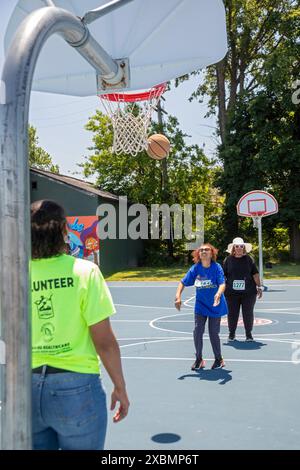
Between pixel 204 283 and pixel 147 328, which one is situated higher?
pixel 204 283

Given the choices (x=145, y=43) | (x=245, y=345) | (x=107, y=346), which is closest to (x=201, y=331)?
(x=245, y=345)

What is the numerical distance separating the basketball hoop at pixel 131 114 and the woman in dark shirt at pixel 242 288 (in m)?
2.53

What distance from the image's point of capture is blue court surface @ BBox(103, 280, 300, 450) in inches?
177

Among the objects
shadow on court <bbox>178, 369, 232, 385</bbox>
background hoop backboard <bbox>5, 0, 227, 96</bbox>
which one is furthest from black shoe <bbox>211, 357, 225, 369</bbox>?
background hoop backboard <bbox>5, 0, 227, 96</bbox>

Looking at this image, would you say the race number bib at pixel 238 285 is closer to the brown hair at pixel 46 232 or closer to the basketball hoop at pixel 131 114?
the basketball hoop at pixel 131 114

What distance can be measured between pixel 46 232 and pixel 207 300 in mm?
4688

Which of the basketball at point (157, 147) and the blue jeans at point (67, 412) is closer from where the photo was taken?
the blue jeans at point (67, 412)

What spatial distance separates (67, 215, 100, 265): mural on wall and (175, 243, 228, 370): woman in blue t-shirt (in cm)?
1826

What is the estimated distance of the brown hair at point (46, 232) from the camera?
101 inches

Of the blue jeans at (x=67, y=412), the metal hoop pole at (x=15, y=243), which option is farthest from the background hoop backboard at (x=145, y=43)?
the blue jeans at (x=67, y=412)

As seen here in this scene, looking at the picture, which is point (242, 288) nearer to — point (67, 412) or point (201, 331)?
point (201, 331)

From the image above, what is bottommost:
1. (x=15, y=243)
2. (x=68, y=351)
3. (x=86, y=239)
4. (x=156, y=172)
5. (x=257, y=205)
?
(x=68, y=351)

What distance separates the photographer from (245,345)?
8.46 meters

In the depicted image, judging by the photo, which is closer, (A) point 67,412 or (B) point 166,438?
(A) point 67,412
